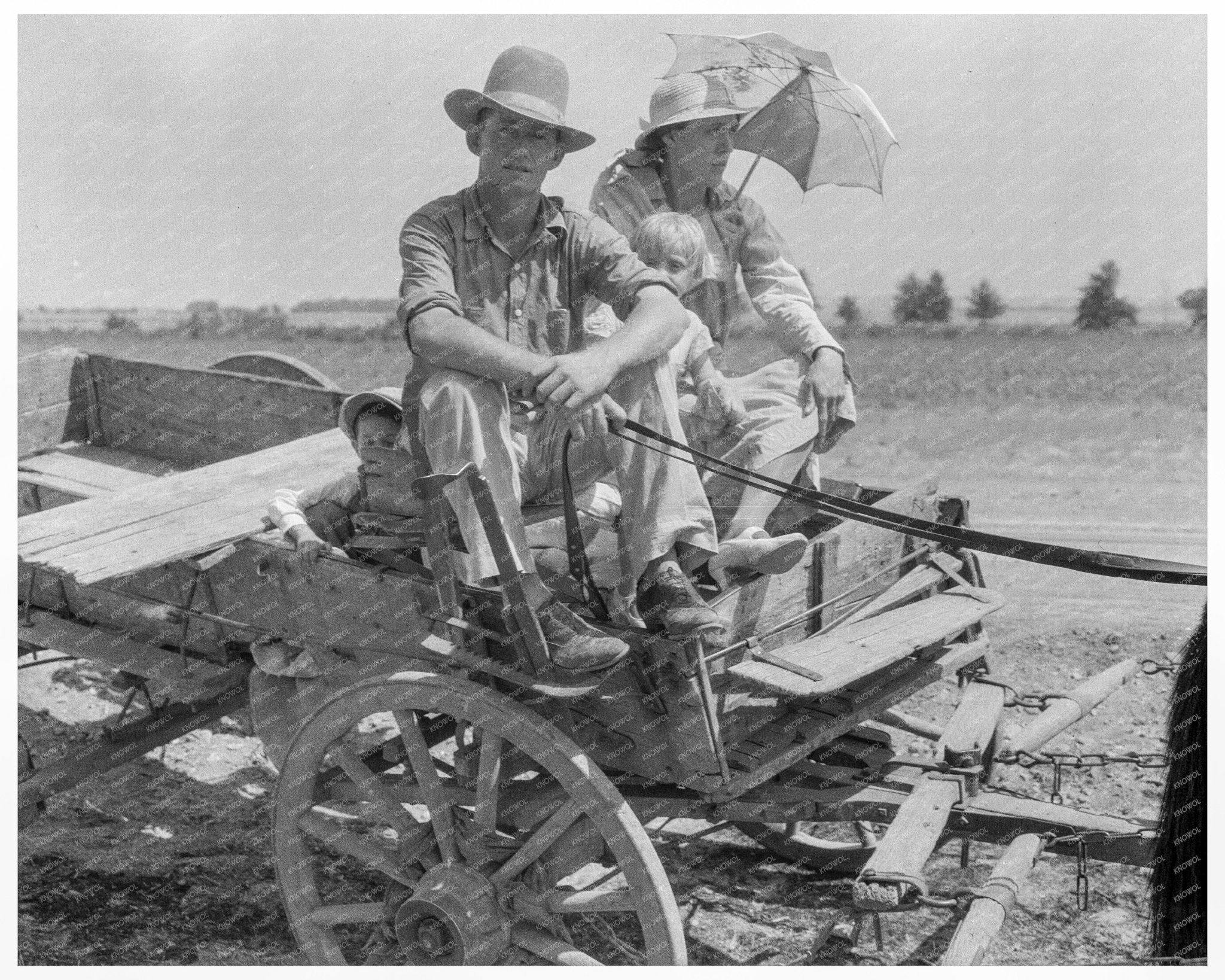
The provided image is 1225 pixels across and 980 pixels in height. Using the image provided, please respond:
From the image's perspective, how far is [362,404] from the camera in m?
3.79

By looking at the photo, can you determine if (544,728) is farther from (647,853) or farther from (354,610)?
(354,610)

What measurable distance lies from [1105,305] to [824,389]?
19.0m

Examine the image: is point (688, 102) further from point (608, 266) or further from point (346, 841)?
point (346, 841)

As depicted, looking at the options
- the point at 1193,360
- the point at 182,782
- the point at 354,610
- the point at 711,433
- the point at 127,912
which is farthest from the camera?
the point at 1193,360

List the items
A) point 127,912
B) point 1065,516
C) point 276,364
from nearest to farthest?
1. point 127,912
2. point 276,364
3. point 1065,516

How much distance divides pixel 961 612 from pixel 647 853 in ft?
3.57

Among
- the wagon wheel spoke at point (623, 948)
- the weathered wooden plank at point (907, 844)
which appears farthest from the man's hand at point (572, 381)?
the wagon wheel spoke at point (623, 948)

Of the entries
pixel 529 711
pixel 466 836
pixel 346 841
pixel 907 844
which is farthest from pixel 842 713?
pixel 346 841

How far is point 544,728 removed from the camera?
3.29m

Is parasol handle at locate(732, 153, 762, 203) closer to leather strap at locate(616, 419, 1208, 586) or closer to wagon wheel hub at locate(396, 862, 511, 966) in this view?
leather strap at locate(616, 419, 1208, 586)

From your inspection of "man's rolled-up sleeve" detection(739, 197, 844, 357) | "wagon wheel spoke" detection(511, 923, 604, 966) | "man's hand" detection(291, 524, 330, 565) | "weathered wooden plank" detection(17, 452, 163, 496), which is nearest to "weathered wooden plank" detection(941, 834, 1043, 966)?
"wagon wheel spoke" detection(511, 923, 604, 966)

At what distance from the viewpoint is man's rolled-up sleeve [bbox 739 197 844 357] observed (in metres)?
4.37

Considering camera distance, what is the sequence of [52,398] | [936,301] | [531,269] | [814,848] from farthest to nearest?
[936,301] < [52,398] < [814,848] < [531,269]

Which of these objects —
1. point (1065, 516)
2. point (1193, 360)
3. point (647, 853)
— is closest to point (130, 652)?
point (647, 853)
